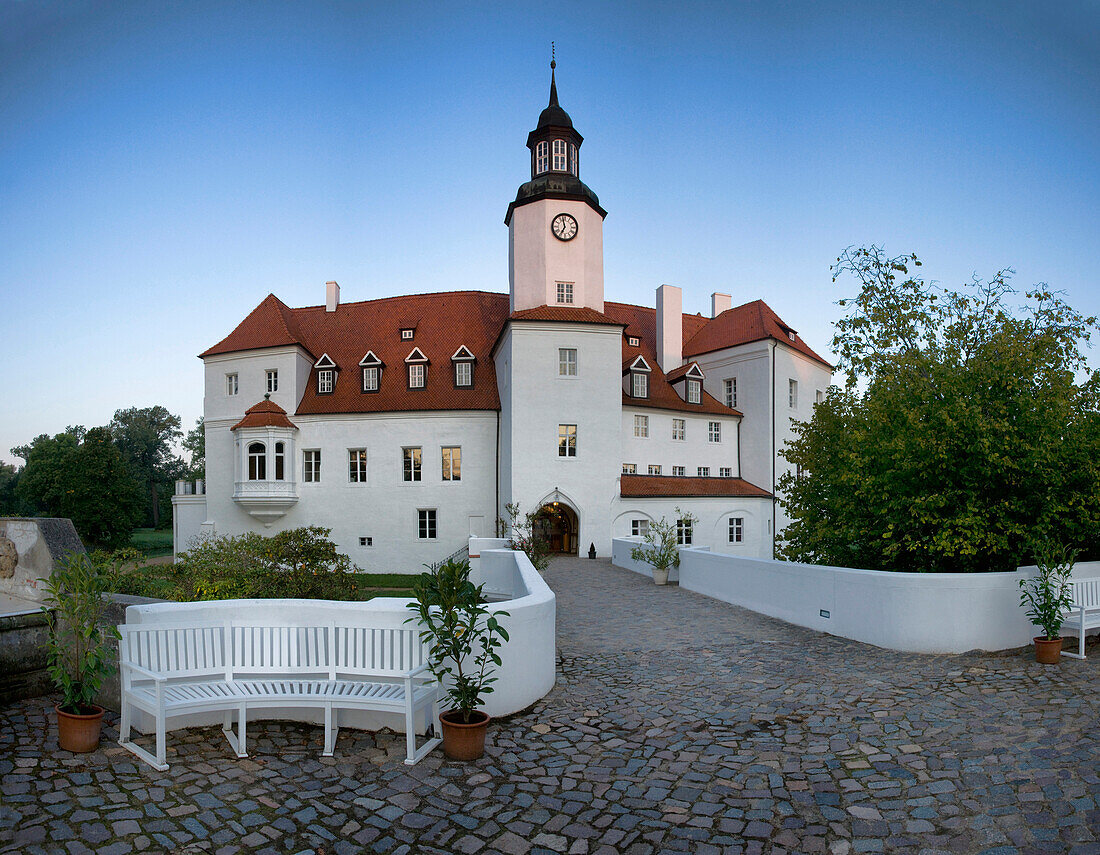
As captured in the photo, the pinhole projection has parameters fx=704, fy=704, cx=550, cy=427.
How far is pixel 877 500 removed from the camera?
1269 centimetres

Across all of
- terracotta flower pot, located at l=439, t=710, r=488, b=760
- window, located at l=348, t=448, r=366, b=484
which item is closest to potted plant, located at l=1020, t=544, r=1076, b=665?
terracotta flower pot, located at l=439, t=710, r=488, b=760

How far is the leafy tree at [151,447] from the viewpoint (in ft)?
263

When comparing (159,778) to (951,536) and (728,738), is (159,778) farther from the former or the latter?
(951,536)

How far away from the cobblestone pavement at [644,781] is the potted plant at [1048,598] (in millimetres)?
962

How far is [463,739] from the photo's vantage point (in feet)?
18.2

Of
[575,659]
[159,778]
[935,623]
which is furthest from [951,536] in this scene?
[159,778]

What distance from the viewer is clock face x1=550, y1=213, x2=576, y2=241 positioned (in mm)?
29906

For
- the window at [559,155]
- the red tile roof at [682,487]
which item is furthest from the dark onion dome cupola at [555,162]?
the red tile roof at [682,487]

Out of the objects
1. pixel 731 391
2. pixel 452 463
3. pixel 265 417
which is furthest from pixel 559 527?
pixel 265 417

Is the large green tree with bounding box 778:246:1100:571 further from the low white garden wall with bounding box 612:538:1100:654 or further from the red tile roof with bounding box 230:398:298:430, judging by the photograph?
the red tile roof with bounding box 230:398:298:430

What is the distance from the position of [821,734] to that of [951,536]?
6835mm

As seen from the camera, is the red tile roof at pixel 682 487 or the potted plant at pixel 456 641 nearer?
the potted plant at pixel 456 641

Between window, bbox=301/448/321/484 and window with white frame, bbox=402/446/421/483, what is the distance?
162 inches

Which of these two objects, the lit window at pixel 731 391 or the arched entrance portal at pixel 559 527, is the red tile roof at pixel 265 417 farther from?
the lit window at pixel 731 391
